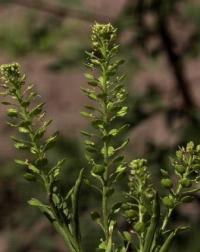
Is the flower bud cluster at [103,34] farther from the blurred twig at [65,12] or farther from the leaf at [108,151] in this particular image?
the blurred twig at [65,12]

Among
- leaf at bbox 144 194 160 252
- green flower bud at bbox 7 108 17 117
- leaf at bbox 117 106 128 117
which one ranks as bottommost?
leaf at bbox 144 194 160 252

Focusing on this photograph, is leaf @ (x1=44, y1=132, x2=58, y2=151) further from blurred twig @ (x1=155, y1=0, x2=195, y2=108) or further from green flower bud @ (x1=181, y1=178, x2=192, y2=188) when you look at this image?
blurred twig @ (x1=155, y1=0, x2=195, y2=108)

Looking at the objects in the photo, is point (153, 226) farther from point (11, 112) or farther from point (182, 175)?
point (11, 112)

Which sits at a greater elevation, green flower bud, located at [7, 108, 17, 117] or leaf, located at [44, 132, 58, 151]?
green flower bud, located at [7, 108, 17, 117]

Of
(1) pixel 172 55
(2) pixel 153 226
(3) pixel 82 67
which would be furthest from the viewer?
(3) pixel 82 67

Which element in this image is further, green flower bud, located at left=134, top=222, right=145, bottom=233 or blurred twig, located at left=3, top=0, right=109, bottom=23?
blurred twig, located at left=3, top=0, right=109, bottom=23

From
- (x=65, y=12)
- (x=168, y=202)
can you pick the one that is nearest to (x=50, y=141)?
(x=168, y=202)

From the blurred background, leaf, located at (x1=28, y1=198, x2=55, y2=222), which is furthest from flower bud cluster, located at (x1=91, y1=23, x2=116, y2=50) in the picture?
the blurred background

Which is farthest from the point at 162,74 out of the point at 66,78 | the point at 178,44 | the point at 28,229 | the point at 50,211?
the point at 50,211

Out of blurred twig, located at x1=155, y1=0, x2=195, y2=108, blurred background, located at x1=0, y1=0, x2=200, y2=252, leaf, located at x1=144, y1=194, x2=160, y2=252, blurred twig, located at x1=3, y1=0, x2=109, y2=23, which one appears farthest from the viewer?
blurred twig, located at x1=3, y1=0, x2=109, y2=23

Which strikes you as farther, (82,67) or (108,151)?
(82,67)

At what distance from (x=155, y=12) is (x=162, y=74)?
10.4 feet

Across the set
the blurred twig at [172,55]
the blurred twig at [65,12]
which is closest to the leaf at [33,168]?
the blurred twig at [172,55]

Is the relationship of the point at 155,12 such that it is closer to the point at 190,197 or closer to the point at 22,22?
the point at 22,22
